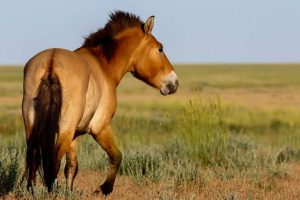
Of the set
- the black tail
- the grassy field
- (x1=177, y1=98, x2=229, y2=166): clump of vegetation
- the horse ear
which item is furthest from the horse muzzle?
(x1=177, y1=98, x2=229, y2=166): clump of vegetation

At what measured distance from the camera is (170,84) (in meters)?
8.26

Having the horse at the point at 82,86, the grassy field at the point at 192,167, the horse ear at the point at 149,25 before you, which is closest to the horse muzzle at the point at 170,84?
the horse at the point at 82,86

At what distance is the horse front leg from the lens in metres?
7.31

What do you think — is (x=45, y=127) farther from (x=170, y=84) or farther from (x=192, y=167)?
(x=192, y=167)

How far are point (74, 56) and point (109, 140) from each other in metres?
1.12

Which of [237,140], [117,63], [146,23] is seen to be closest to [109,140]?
[117,63]

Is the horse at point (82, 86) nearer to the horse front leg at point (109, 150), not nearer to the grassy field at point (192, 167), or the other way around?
the horse front leg at point (109, 150)

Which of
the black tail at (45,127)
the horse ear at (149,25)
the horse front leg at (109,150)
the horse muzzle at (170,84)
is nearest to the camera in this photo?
the black tail at (45,127)

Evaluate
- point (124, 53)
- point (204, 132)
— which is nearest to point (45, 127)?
point (124, 53)

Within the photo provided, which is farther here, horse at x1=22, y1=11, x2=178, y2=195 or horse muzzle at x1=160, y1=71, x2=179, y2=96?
horse muzzle at x1=160, y1=71, x2=179, y2=96

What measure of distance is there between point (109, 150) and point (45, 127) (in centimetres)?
141

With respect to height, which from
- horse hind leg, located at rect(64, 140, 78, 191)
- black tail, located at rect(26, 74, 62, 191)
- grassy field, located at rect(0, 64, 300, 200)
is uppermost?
black tail, located at rect(26, 74, 62, 191)

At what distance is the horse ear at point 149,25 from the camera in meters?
8.10

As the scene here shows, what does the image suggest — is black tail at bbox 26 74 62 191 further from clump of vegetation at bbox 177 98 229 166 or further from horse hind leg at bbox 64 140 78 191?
clump of vegetation at bbox 177 98 229 166
